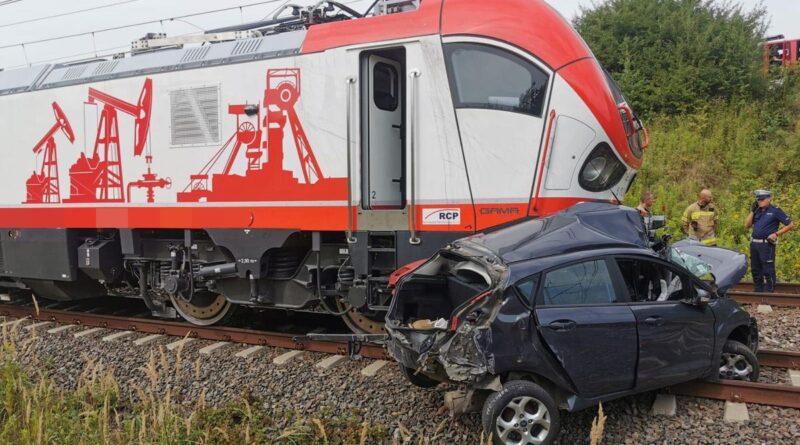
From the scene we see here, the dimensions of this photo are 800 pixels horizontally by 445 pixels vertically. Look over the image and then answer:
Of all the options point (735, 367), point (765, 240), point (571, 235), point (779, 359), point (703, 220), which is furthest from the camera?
point (703, 220)

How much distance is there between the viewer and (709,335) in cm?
525

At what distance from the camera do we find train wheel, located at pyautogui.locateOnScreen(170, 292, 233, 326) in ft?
26.8

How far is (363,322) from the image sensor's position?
7172mm

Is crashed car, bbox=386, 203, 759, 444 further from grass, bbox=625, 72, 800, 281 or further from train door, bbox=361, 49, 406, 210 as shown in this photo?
grass, bbox=625, 72, 800, 281

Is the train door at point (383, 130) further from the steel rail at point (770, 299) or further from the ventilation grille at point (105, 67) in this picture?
the steel rail at point (770, 299)

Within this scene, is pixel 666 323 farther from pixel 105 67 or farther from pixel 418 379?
pixel 105 67

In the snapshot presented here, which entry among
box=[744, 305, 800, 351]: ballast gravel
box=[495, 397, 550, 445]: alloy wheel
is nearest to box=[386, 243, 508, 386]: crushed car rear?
box=[495, 397, 550, 445]: alloy wheel

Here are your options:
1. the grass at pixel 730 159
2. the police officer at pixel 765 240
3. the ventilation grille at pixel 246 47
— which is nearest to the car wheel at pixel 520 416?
the ventilation grille at pixel 246 47

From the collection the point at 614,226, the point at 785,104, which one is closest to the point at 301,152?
the point at 614,226

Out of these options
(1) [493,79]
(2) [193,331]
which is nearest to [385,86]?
(1) [493,79]

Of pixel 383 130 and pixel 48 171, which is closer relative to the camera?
pixel 383 130

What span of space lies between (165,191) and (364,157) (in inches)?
109

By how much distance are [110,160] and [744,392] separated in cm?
764

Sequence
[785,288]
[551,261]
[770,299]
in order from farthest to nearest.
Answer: [785,288]
[770,299]
[551,261]
